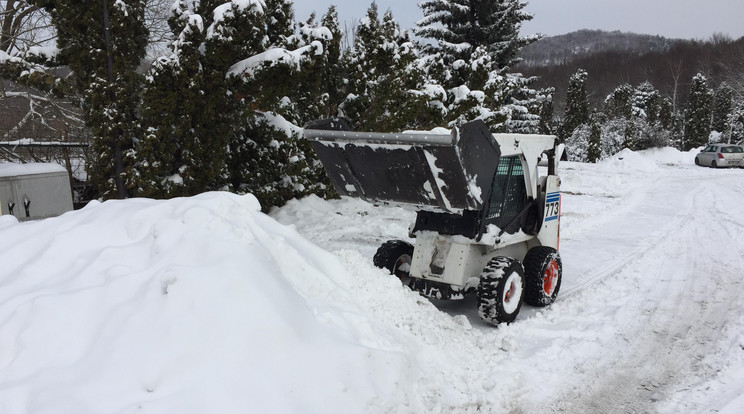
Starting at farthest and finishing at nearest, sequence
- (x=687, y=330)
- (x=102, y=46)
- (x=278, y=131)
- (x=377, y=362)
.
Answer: (x=278, y=131) < (x=102, y=46) < (x=687, y=330) < (x=377, y=362)

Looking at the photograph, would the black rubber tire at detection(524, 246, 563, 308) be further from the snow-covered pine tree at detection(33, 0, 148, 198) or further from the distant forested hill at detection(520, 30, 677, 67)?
the distant forested hill at detection(520, 30, 677, 67)

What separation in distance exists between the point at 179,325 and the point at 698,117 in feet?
170

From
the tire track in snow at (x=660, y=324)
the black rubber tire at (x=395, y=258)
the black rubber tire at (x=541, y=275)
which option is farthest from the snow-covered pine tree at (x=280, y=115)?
the tire track in snow at (x=660, y=324)

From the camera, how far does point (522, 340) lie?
5.27 metres

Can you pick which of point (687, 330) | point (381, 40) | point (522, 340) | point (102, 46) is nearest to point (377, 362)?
point (522, 340)

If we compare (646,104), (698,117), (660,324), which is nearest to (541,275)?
(660,324)

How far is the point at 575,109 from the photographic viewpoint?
4566 cm

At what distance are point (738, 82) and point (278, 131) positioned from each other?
5975 centimetres

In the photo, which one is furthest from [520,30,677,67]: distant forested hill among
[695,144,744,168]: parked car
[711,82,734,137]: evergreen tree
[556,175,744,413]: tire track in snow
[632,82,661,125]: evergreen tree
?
[556,175,744,413]: tire track in snow

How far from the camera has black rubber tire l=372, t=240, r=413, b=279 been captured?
6.39 m

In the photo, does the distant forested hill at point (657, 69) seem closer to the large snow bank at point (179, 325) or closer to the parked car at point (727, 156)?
the parked car at point (727, 156)

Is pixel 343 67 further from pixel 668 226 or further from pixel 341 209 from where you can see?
pixel 668 226

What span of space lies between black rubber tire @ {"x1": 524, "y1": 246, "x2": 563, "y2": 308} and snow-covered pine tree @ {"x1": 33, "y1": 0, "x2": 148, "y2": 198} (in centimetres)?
673

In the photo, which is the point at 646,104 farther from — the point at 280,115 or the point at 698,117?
the point at 280,115
